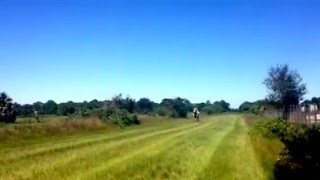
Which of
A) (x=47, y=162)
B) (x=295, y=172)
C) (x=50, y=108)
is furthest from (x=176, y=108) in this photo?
(x=295, y=172)

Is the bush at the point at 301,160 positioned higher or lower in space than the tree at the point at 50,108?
lower

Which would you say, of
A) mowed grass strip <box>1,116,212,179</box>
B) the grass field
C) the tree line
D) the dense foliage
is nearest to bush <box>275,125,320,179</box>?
the dense foliage

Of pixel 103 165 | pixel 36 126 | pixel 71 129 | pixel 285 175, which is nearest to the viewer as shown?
pixel 285 175

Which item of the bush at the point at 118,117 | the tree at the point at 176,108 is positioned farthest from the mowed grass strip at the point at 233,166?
the tree at the point at 176,108

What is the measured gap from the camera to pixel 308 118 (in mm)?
33812

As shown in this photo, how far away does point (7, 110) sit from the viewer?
73250mm

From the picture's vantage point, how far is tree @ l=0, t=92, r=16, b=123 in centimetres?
7065

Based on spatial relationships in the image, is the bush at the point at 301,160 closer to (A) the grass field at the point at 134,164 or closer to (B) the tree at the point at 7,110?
(A) the grass field at the point at 134,164

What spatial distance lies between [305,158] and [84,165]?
7616 millimetres

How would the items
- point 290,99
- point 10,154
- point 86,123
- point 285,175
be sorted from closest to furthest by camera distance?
point 285,175 < point 10,154 < point 86,123 < point 290,99

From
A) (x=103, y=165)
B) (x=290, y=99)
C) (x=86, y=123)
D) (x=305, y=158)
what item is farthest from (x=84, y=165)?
(x=290, y=99)

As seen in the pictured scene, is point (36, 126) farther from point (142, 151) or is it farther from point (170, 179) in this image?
point (170, 179)

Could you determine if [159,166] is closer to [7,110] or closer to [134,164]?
[134,164]

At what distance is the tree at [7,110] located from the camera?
232ft
